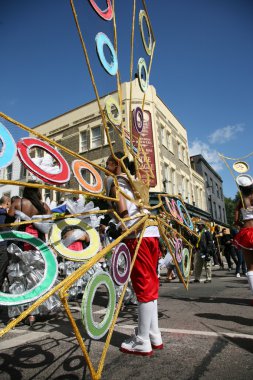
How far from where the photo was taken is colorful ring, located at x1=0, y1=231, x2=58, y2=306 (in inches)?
60.8

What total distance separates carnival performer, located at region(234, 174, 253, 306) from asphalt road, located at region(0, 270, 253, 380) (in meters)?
0.70

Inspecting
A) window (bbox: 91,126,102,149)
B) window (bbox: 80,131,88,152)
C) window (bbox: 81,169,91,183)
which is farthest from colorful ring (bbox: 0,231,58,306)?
window (bbox: 80,131,88,152)

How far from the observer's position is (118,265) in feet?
6.31

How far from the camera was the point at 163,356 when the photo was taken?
2156mm

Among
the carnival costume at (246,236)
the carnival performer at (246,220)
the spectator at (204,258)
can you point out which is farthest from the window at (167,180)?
the carnival costume at (246,236)

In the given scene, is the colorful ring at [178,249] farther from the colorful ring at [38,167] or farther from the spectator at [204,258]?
the spectator at [204,258]

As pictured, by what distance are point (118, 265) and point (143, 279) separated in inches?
17.3

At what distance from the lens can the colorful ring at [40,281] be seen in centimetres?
154

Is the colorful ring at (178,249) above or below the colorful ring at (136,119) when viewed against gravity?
below

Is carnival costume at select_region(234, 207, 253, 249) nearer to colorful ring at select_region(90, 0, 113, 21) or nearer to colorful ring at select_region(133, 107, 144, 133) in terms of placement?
colorful ring at select_region(133, 107, 144, 133)

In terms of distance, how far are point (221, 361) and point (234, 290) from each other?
12.9ft

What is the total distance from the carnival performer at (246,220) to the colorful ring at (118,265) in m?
2.04

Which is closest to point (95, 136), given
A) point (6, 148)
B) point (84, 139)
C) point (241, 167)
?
point (84, 139)

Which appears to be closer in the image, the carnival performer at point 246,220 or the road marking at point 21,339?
the road marking at point 21,339
